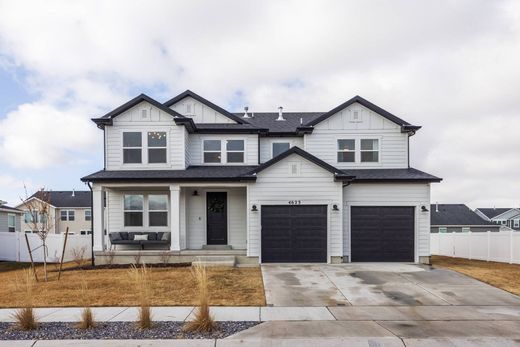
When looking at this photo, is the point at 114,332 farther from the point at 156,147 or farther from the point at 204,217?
the point at 156,147

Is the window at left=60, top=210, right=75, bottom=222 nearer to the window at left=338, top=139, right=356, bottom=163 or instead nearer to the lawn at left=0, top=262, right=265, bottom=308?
the lawn at left=0, top=262, right=265, bottom=308

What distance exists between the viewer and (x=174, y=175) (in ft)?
48.2

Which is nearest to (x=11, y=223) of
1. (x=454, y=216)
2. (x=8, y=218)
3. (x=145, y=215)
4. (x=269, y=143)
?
(x=8, y=218)

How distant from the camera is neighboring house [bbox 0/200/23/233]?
25.7m

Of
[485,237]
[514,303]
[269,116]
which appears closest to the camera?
[514,303]

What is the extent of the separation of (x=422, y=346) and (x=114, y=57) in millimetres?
14602

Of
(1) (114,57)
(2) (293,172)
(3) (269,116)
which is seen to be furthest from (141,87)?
(2) (293,172)

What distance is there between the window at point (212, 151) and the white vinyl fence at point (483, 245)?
45.7 feet

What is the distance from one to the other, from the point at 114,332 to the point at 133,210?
1030 centimetres

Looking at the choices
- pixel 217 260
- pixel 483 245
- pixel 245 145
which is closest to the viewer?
pixel 217 260

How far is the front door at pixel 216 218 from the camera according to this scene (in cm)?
1609

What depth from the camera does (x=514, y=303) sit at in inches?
330

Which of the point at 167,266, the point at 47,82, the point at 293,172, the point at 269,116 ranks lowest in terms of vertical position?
the point at 167,266

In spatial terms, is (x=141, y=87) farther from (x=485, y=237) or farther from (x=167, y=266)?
(x=485, y=237)
